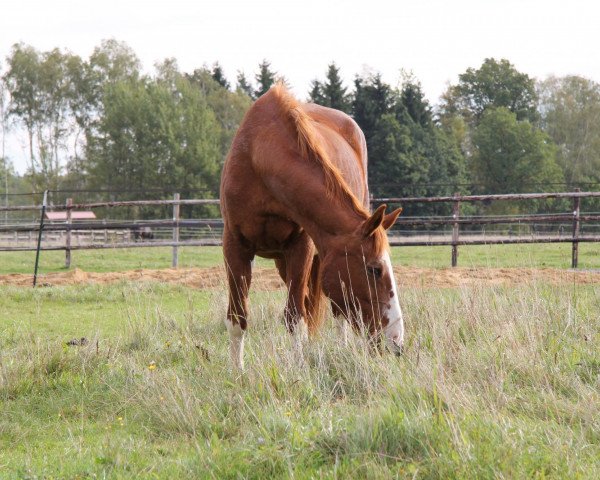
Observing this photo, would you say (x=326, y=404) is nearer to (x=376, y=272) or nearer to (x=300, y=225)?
(x=376, y=272)

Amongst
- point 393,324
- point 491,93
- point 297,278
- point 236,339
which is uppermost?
point 491,93

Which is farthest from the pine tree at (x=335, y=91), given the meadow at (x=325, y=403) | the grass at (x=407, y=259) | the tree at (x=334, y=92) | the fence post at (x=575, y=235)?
the meadow at (x=325, y=403)

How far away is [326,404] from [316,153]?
1.73m

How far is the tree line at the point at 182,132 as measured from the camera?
139 ft

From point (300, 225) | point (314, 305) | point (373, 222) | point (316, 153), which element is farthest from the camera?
point (314, 305)

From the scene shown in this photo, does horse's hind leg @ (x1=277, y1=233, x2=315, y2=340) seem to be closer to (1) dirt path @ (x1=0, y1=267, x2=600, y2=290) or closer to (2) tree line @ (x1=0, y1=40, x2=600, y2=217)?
(1) dirt path @ (x1=0, y1=267, x2=600, y2=290)

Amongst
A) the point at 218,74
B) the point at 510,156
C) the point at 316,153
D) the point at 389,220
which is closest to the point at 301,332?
the point at 389,220

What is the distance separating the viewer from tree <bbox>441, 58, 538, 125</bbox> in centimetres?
5309

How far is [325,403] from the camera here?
348 cm

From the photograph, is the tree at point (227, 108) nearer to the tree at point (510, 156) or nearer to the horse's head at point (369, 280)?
the tree at point (510, 156)

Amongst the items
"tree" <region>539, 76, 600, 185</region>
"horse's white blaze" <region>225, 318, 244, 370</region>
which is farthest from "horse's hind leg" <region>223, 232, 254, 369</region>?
"tree" <region>539, 76, 600, 185</region>

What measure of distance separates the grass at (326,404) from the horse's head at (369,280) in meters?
0.17

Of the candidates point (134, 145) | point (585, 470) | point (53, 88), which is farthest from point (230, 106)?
point (585, 470)

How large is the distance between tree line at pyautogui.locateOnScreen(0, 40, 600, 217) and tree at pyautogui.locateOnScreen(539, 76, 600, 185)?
99mm
